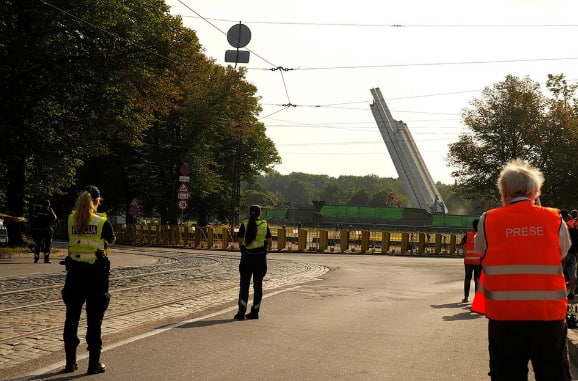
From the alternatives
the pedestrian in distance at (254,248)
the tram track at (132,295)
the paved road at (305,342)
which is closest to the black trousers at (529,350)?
the paved road at (305,342)

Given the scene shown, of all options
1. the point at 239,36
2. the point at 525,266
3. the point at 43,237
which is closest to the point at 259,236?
the point at 525,266

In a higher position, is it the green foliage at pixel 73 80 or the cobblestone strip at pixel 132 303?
the green foliage at pixel 73 80

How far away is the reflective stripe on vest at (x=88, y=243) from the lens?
7336mm

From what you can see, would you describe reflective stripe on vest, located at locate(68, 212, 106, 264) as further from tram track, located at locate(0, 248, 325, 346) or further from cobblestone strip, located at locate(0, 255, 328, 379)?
tram track, located at locate(0, 248, 325, 346)

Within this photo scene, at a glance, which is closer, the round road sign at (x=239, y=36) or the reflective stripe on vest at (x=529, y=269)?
the reflective stripe on vest at (x=529, y=269)

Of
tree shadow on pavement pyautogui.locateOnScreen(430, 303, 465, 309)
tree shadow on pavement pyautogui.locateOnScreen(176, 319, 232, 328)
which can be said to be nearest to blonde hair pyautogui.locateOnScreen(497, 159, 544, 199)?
tree shadow on pavement pyautogui.locateOnScreen(176, 319, 232, 328)

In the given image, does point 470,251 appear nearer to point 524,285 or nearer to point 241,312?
point 241,312

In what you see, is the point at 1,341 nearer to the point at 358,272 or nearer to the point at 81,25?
the point at 358,272

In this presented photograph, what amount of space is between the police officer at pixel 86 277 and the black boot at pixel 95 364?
13mm

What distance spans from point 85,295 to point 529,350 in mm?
4346

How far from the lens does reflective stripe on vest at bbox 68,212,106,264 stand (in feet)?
24.1

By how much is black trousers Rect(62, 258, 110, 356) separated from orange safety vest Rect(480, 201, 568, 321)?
400 centimetres

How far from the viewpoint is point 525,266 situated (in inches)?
175

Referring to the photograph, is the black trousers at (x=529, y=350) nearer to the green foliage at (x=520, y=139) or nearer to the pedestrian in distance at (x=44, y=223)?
the pedestrian in distance at (x=44, y=223)
